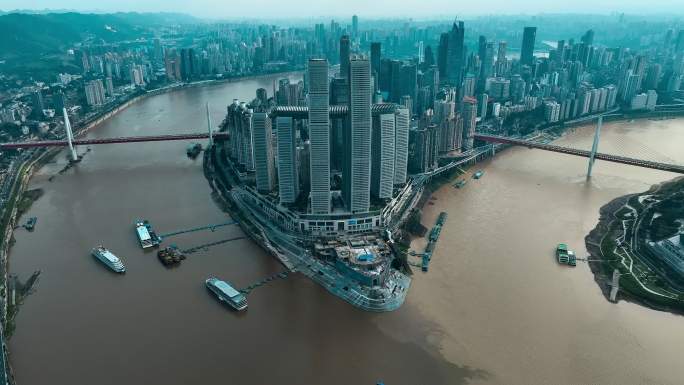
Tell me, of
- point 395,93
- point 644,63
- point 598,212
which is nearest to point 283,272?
point 598,212

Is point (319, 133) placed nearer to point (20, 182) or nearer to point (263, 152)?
point (263, 152)

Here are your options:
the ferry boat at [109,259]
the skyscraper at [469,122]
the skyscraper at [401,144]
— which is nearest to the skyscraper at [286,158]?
the skyscraper at [401,144]

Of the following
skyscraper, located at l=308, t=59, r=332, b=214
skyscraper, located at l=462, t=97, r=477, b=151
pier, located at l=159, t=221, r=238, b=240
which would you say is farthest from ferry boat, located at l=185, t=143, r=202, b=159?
skyscraper, located at l=462, t=97, r=477, b=151

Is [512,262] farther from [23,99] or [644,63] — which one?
[23,99]

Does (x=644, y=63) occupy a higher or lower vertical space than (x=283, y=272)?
higher

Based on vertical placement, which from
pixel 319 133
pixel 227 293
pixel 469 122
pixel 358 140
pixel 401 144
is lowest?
pixel 227 293

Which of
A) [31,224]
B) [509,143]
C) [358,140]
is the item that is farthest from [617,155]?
[31,224]

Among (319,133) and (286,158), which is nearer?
(319,133)
